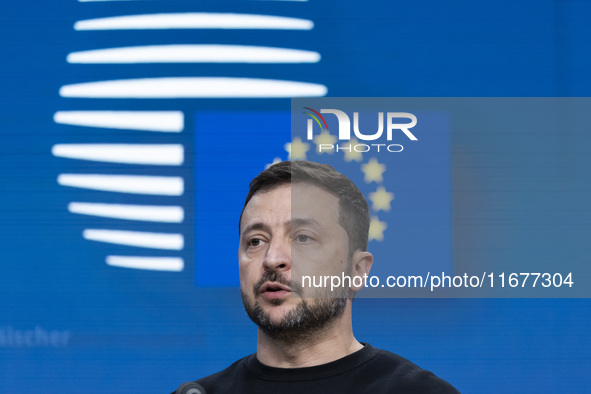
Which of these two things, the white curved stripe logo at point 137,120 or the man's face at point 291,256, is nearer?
the man's face at point 291,256

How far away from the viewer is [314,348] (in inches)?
66.0

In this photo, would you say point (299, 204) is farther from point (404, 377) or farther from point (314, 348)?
point (404, 377)

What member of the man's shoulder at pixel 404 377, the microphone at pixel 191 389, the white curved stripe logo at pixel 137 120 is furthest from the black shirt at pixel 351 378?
the white curved stripe logo at pixel 137 120

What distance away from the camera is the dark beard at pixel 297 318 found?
64.7 inches

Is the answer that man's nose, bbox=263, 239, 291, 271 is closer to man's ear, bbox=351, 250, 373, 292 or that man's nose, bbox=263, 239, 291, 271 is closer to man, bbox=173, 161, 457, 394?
man, bbox=173, 161, 457, 394

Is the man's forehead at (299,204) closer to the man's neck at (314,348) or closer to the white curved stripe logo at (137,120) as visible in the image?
the man's neck at (314,348)

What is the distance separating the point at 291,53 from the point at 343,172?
559mm

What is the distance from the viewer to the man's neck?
167 centimetres

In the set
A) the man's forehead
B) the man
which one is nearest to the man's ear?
the man

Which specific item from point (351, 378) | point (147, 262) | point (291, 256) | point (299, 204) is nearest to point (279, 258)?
point (291, 256)

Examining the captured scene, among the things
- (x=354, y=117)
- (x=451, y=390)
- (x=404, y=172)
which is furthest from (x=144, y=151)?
(x=451, y=390)

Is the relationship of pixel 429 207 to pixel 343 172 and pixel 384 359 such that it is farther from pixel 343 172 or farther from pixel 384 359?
pixel 384 359

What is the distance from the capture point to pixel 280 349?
168cm

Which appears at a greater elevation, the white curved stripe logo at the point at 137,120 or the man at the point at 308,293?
the white curved stripe logo at the point at 137,120
